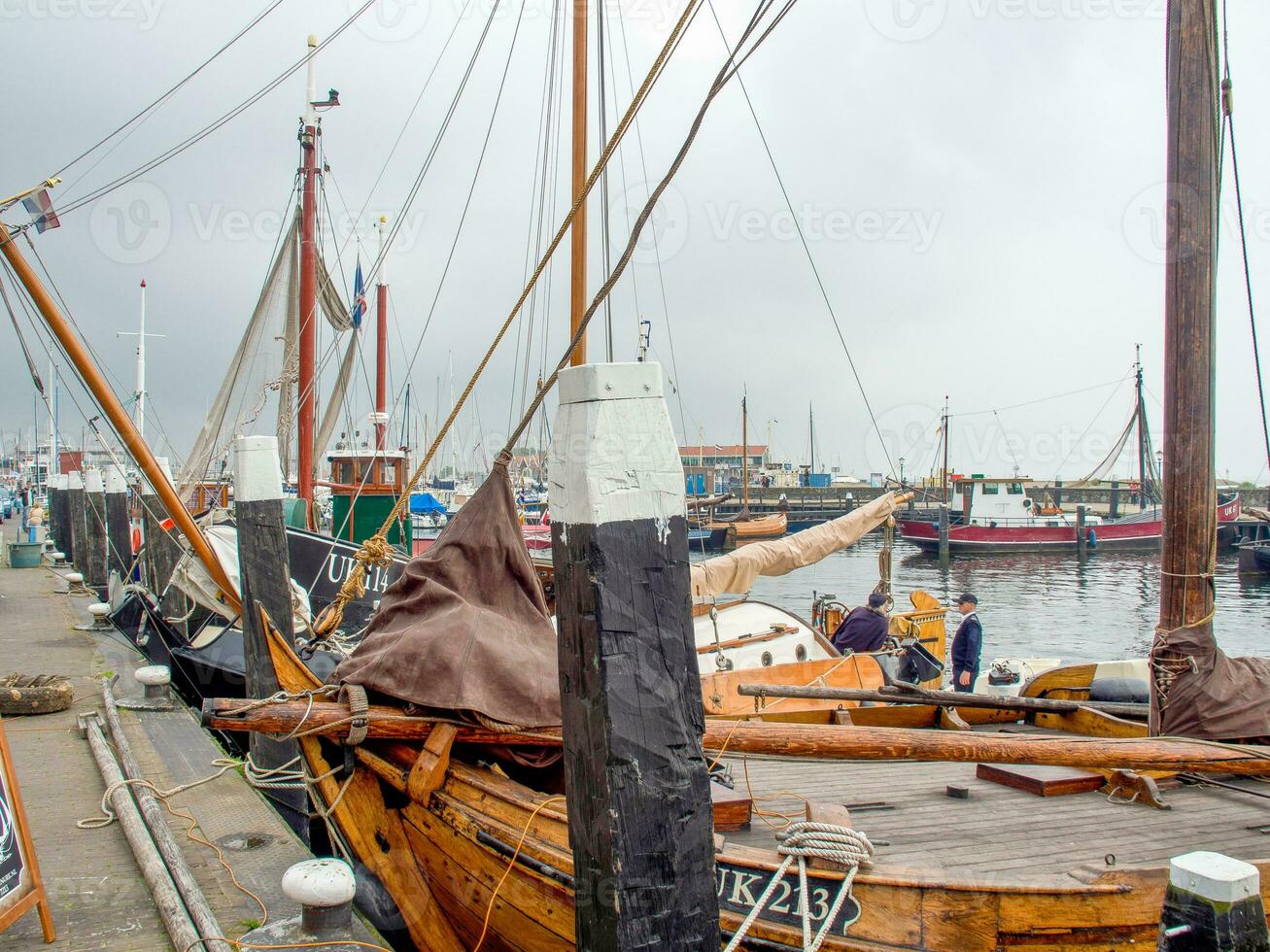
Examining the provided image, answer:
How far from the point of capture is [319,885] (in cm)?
382

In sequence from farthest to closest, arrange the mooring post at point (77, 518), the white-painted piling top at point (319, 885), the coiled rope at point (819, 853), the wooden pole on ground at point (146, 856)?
the mooring post at point (77, 518), the wooden pole on ground at point (146, 856), the white-painted piling top at point (319, 885), the coiled rope at point (819, 853)

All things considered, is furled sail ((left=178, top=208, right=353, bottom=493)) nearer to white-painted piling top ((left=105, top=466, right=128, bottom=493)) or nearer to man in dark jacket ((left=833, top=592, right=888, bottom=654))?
white-painted piling top ((left=105, top=466, right=128, bottom=493))

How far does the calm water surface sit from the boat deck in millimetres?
17848

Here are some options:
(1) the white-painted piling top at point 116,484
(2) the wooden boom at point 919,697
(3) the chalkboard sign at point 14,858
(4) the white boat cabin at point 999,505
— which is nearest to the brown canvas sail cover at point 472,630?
(3) the chalkboard sign at point 14,858

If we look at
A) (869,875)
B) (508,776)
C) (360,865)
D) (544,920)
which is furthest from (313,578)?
(869,875)

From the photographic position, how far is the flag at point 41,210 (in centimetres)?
675

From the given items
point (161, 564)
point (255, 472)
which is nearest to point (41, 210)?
point (255, 472)

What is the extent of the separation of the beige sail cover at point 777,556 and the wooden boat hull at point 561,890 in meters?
6.49

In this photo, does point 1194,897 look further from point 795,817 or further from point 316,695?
point 316,695

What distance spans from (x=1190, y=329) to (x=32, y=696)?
34.0ft

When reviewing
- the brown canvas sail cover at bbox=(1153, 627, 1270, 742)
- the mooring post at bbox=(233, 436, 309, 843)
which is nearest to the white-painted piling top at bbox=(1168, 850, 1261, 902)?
the brown canvas sail cover at bbox=(1153, 627, 1270, 742)

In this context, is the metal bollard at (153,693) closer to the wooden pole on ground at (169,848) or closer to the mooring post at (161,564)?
the wooden pole on ground at (169,848)

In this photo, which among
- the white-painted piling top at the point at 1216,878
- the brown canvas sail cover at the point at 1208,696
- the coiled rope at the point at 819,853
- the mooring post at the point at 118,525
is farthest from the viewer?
the mooring post at the point at 118,525

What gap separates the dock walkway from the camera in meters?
4.54
